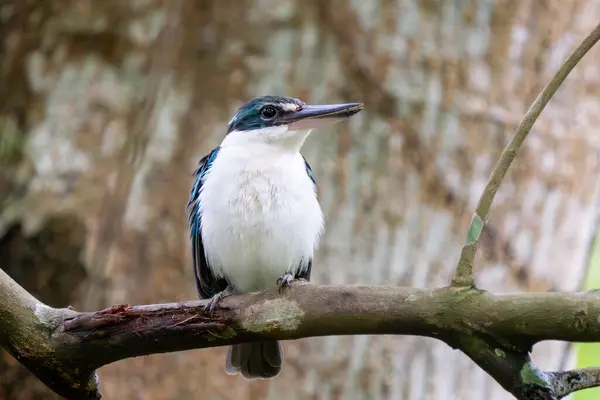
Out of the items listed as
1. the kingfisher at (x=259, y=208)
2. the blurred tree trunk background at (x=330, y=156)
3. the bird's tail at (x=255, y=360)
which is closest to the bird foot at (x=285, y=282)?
the kingfisher at (x=259, y=208)

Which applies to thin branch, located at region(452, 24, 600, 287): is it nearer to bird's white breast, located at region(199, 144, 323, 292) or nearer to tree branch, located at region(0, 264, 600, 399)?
tree branch, located at region(0, 264, 600, 399)

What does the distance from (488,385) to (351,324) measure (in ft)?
7.38

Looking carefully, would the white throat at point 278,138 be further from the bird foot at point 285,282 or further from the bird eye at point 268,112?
the bird foot at point 285,282

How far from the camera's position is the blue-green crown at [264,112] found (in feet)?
11.7

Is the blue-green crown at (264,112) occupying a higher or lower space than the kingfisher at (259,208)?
higher

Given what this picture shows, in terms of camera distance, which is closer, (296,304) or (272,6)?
(296,304)

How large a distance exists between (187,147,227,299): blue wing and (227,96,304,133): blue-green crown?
0.58 ft

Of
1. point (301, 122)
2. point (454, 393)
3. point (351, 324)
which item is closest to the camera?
point (351, 324)

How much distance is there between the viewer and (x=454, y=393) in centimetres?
396

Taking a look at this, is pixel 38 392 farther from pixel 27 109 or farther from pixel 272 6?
pixel 272 6

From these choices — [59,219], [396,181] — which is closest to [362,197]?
[396,181]

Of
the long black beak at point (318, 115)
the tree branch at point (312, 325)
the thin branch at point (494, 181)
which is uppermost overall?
the long black beak at point (318, 115)

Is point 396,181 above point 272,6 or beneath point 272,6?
beneath

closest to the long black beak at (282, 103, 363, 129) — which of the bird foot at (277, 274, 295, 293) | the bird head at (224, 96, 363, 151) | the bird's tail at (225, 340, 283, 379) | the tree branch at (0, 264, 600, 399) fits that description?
the bird head at (224, 96, 363, 151)
